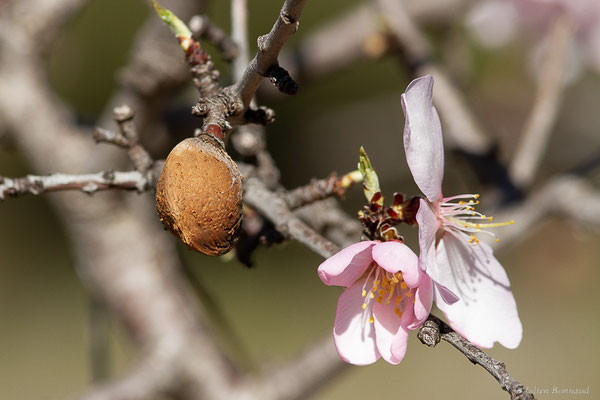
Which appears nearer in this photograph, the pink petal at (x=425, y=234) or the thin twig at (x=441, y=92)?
the pink petal at (x=425, y=234)

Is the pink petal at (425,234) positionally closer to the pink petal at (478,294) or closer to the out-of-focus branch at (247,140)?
the pink petal at (478,294)

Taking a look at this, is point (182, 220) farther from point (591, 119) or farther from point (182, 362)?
point (591, 119)

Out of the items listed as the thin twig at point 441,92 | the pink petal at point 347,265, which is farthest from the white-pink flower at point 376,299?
the thin twig at point 441,92

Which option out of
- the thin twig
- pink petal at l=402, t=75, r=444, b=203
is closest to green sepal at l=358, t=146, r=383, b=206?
pink petal at l=402, t=75, r=444, b=203

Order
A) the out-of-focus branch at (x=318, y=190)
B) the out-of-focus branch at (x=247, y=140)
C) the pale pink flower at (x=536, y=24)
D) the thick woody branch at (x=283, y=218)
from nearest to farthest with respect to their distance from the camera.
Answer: the thick woody branch at (x=283, y=218) → the out-of-focus branch at (x=318, y=190) → the out-of-focus branch at (x=247, y=140) → the pale pink flower at (x=536, y=24)

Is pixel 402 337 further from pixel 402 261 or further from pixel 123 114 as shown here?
pixel 123 114

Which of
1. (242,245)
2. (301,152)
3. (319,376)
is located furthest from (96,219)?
(301,152)
